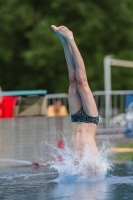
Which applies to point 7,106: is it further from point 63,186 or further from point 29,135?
point 63,186

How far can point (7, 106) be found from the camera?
13992mm

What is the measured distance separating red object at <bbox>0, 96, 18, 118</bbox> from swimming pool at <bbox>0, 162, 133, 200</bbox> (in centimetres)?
300

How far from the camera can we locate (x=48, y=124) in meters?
13.4

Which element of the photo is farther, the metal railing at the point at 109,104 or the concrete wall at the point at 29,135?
the metal railing at the point at 109,104

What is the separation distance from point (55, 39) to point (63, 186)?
17.7 m

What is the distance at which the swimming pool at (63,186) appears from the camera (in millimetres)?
8164

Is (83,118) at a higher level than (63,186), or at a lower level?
higher

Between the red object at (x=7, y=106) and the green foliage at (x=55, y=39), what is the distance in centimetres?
1219

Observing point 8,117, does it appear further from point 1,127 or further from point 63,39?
point 63,39

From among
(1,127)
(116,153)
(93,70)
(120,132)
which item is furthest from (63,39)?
(93,70)

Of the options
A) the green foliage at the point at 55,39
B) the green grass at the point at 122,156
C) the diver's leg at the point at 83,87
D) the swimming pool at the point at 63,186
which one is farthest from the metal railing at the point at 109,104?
the green foliage at the point at 55,39

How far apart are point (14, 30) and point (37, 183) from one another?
18.5 metres

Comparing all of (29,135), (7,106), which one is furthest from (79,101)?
(7,106)

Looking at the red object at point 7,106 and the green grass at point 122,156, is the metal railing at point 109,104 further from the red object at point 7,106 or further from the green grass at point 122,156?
the red object at point 7,106
